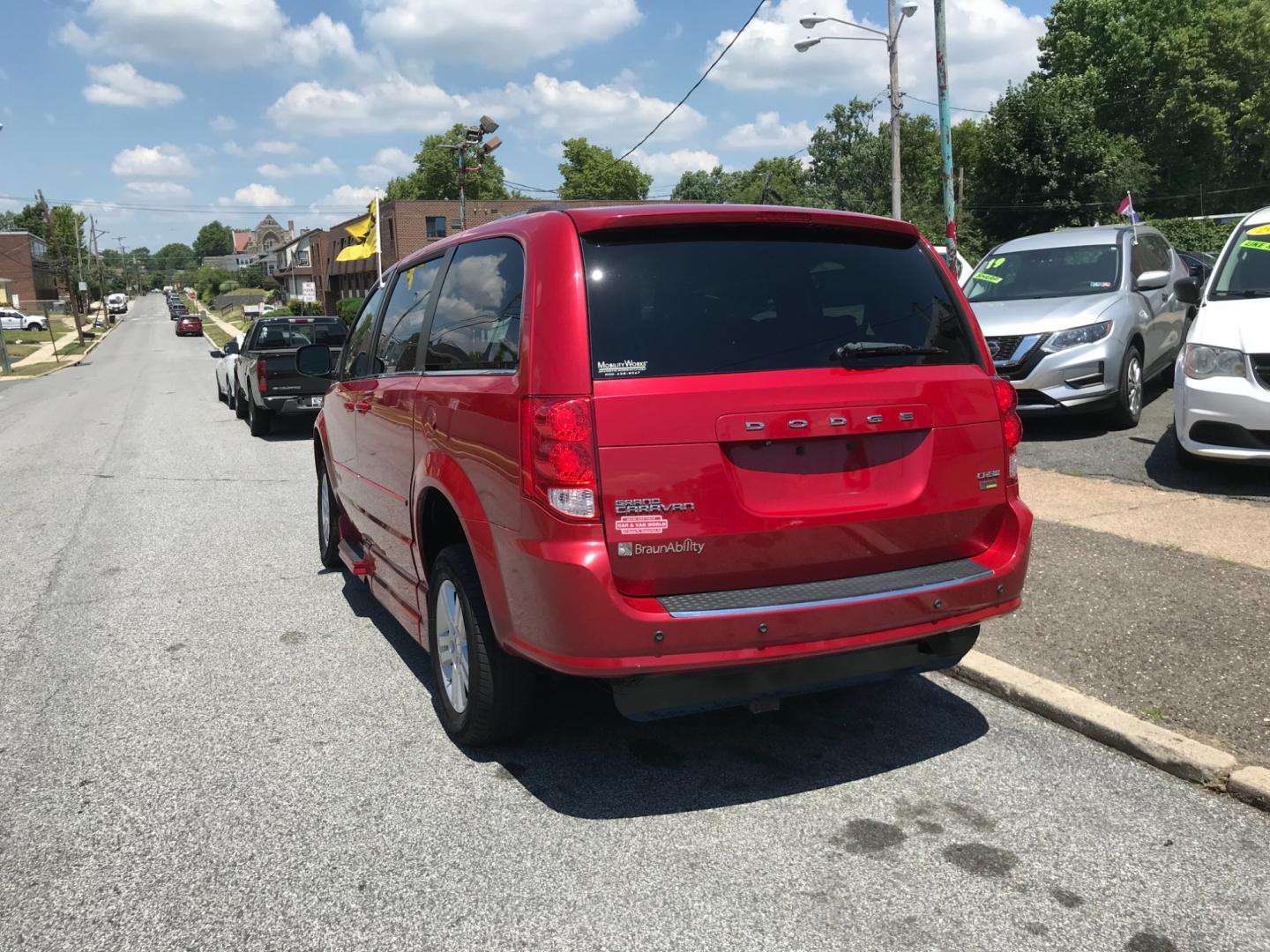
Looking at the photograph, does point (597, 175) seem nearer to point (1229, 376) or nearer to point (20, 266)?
point (20, 266)

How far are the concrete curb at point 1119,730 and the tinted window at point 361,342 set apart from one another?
134 inches

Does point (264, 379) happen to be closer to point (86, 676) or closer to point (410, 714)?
point (86, 676)

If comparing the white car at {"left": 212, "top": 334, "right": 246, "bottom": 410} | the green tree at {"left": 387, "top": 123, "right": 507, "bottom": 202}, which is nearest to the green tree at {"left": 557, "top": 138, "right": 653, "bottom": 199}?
the green tree at {"left": 387, "top": 123, "right": 507, "bottom": 202}

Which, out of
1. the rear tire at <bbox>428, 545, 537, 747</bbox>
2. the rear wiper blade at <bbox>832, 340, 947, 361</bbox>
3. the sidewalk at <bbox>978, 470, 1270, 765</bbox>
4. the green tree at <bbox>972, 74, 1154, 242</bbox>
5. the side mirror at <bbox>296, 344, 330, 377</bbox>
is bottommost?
the sidewalk at <bbox>978, 470, 1270, 765</bbox>

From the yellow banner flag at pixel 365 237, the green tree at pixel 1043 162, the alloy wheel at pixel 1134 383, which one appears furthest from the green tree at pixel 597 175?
the alloy wheel at pixel 1134 383

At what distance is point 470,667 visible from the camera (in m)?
3.75

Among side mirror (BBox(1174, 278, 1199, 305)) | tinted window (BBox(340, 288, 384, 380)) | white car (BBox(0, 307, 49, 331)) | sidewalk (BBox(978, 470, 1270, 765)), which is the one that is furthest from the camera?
white car (BBox(0, 307, 49, 331))

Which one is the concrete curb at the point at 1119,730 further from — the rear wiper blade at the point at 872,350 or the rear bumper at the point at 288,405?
the rear bumper at the point at 288,405

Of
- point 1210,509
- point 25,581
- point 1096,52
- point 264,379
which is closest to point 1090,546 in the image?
point 1210,509

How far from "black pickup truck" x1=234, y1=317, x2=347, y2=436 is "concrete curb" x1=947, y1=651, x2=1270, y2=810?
9.93 meters

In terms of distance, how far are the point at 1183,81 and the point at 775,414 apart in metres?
70.4

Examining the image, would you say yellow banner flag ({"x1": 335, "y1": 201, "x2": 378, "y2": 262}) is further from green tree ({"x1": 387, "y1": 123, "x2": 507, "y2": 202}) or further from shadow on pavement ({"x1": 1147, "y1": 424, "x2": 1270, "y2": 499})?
green tree ({"x1": 387, "y1": 123, "x2": 507, "y2": 202})

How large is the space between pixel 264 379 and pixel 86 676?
383 inches

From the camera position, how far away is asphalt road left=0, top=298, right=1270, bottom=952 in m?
2.82
